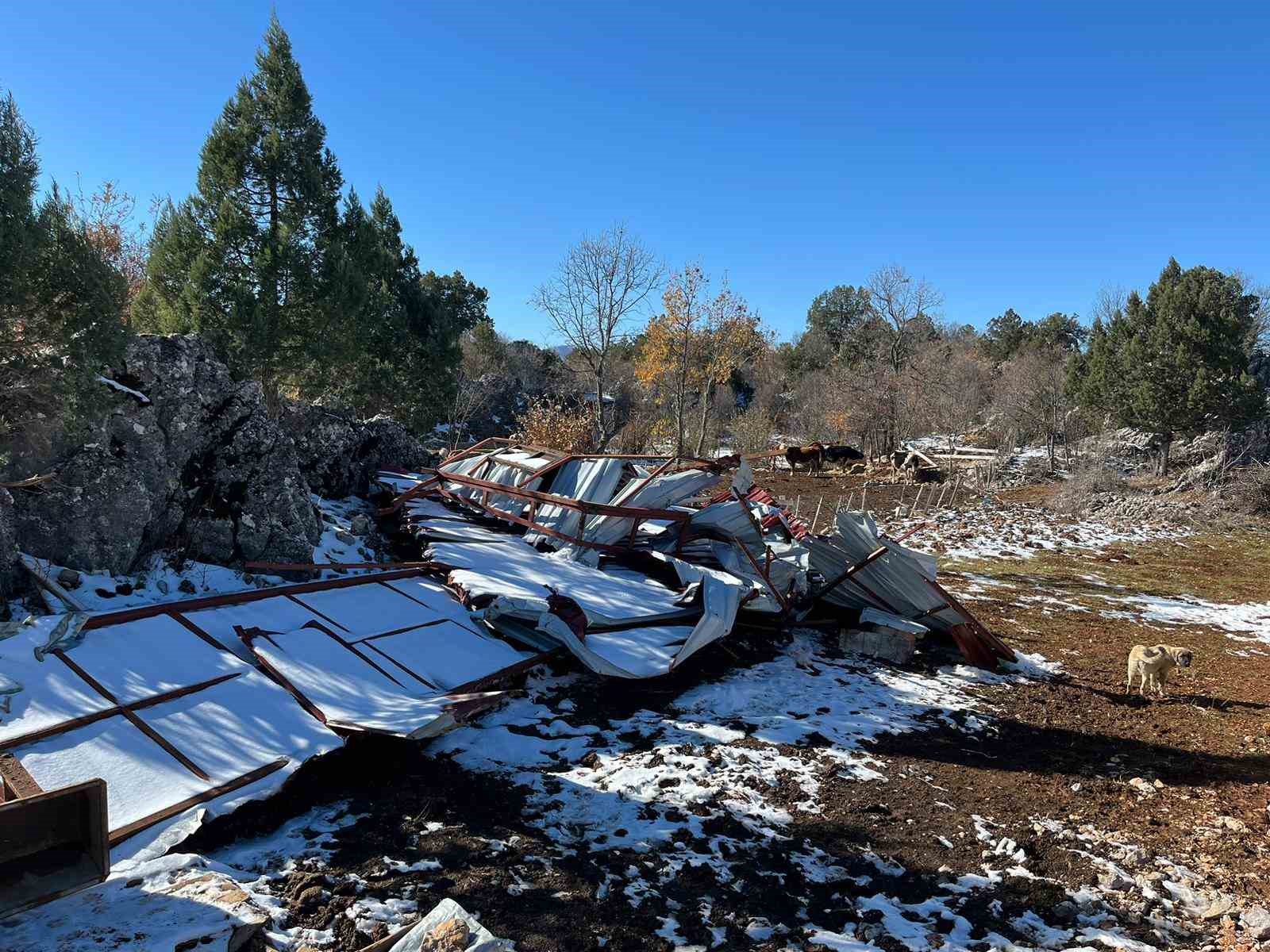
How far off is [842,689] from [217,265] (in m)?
12.1

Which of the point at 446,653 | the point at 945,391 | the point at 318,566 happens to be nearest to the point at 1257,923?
the point at 446,653

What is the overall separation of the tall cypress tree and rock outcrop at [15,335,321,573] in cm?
652

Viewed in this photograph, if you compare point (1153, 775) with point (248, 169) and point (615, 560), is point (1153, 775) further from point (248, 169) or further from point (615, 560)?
point (248, 169)

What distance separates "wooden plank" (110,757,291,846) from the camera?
2.79 metres

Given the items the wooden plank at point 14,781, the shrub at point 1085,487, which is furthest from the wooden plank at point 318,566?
the shrub at point 1085,487

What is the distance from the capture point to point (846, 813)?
3.85 m

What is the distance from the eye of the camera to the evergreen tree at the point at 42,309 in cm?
429

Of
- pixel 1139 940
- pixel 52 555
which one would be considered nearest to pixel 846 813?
pixel 1139 940

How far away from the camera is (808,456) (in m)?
24.8

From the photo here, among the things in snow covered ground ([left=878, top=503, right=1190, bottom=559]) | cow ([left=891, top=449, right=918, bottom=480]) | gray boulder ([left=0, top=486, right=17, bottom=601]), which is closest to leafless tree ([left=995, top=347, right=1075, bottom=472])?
cow ([left=891, top=449, right=918, bottom=480])

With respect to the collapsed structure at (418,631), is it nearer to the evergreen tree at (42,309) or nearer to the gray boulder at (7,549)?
the gray boulder at (7,549)

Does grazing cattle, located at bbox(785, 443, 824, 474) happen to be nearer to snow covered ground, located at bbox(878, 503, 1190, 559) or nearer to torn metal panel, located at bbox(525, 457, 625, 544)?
snow covered ground, located at bbox(878, 503, 1190, 559)

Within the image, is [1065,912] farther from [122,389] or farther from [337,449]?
[337,449]

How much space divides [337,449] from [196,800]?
6.33m
